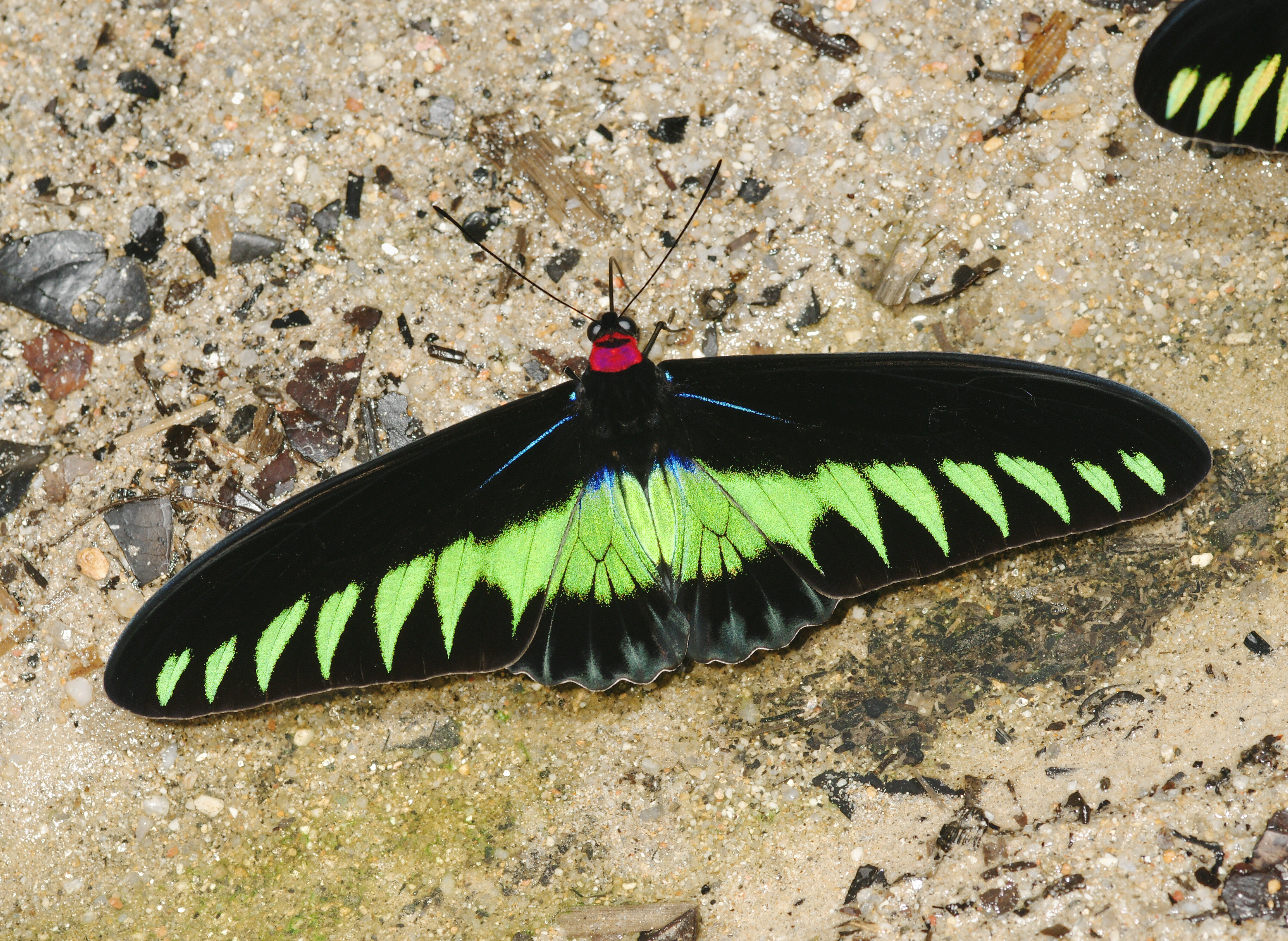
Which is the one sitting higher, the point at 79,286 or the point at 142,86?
the point at 142,86

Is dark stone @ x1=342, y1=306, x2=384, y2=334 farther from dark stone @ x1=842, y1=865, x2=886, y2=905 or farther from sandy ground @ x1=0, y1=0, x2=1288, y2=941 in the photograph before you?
dark stone @ x1=842, y1=865, x2=886, y2=905

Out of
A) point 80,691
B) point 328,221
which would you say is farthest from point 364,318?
point 80,691

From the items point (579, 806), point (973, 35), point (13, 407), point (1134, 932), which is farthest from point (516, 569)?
point (973, 35)

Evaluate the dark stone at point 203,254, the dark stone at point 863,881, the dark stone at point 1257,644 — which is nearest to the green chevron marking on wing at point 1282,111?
the dark stone at point 1257,644

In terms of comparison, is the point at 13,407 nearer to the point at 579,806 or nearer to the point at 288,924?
the point at 288,924

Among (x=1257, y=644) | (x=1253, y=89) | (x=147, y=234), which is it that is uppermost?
(x=147, y=234)

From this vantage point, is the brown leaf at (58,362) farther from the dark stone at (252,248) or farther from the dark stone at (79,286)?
the dark stone at (252,248)

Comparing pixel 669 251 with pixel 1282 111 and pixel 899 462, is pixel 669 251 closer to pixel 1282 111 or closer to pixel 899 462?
pixel 899 462
